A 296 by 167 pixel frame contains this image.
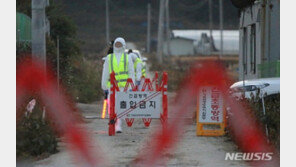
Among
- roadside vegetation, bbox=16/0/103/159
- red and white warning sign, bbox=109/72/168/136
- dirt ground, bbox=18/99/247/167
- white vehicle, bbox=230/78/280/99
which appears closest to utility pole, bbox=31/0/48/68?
roadside vegetation, bbox=16/0/103/159

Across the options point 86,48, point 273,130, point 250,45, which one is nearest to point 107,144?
point 273,130

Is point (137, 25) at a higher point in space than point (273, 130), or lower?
higher

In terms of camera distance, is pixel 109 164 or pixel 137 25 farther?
pixel 137 25

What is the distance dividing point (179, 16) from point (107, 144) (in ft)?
271

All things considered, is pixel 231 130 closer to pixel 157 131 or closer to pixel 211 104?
pixel 211 104

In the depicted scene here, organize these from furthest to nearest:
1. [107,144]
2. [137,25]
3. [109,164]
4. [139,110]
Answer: [137,25] → [139,110] → [107,144] → [109,164]

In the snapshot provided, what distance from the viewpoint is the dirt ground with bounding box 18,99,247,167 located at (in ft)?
34.4

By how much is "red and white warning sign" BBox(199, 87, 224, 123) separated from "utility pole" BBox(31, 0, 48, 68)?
117 inches

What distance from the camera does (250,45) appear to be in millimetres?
23031

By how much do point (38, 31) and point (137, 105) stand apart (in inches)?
91.8

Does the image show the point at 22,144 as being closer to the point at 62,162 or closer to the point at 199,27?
the point at 62,162

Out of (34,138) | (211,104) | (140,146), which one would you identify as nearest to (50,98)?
(140,146)

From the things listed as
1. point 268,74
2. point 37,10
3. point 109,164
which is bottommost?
point 109,164

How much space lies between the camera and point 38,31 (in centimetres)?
1381
